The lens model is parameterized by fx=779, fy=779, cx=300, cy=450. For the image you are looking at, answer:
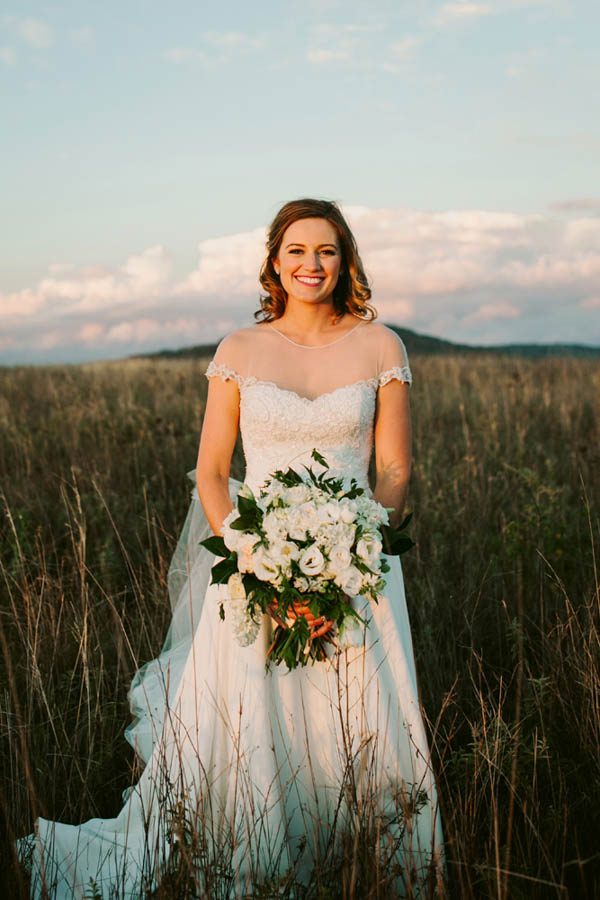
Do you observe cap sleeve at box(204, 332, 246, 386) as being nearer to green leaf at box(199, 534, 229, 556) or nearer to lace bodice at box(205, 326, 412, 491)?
lace bodice at box(205, 326, 412, 491)

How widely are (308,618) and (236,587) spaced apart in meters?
0.28

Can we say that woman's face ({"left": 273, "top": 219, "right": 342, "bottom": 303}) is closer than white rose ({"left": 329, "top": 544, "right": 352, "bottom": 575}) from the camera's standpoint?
No

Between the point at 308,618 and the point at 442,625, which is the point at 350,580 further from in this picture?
the point at 442,625

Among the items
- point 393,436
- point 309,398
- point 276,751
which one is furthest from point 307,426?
point 276,751

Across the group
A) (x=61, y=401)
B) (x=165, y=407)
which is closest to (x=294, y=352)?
(x=165, y=407)

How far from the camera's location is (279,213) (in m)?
3.68

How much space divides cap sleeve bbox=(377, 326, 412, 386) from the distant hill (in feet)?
37.3

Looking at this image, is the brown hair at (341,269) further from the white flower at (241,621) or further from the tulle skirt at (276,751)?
the white flower at (241,621)

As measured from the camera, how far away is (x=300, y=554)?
97.1 inches

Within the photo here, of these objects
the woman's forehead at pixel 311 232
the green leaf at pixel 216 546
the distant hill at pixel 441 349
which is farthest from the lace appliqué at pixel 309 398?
the distant hill at pixel 441 349

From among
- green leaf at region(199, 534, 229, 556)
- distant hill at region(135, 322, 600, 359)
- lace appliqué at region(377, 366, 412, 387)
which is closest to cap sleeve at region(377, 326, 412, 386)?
lace appliqué at region(377, 366, 412, 387)

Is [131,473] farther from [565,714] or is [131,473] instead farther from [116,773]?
[565,714]

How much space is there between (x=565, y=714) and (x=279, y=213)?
8.56 feet

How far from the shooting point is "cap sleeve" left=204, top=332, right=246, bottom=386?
352 centimetres
